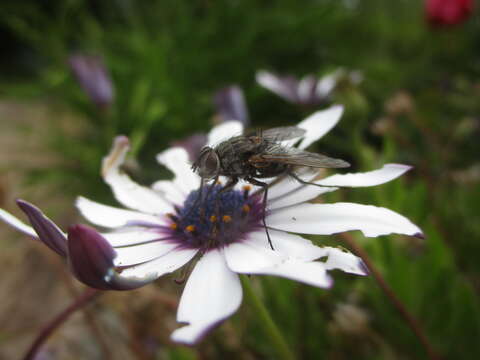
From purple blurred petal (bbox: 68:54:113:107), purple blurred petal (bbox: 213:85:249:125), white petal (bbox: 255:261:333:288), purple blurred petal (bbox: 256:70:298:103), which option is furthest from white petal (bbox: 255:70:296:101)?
white petal (bbox: 255:261:333:288)

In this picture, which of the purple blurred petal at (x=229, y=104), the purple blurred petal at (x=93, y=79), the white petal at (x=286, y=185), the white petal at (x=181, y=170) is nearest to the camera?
the white petal at (x=286, y=185)

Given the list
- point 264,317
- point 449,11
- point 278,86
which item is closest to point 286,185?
point 264,317

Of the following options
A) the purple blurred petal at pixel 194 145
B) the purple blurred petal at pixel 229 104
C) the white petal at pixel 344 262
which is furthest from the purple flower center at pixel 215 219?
the purple blurred petal at pixel 229 104

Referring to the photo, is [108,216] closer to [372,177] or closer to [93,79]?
[372,177]

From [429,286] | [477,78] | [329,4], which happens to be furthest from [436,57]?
[429,286]

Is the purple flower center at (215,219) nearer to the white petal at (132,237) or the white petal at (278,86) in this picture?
the white petal at (132,237)

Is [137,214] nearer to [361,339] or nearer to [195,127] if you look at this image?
[361,339]
